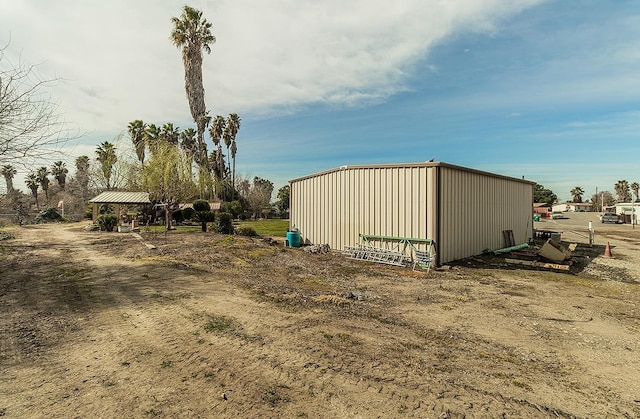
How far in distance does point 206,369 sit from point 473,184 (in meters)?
13.5

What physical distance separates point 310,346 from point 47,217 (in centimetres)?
3944

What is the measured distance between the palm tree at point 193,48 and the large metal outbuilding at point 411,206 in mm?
20588

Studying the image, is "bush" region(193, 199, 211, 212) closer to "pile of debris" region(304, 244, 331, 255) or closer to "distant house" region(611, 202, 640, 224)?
"pile of debris" region(304, 244, 331, 255)

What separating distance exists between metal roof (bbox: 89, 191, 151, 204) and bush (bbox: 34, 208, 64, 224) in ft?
31.7

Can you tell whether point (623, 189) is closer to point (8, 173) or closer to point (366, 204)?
point (366, 204)

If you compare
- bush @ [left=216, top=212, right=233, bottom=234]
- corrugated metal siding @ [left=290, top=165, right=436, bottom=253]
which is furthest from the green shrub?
corrugated metal siding @ [left=290, top=165, right=436, bottom=253]

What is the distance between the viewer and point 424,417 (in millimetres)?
3236

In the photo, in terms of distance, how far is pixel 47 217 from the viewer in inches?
1297

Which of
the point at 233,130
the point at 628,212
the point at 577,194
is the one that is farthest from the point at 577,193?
the point at 233,130

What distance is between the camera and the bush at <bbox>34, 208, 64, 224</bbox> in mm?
32375

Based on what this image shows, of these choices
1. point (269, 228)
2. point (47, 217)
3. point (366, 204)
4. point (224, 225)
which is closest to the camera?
point (366, 204)

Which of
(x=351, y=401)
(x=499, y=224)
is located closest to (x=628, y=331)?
(x=351, y=401)

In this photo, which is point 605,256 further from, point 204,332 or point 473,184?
point 204,332

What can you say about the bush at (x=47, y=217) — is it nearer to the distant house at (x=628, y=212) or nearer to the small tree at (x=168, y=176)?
the small tree at (x=168, y=176)
